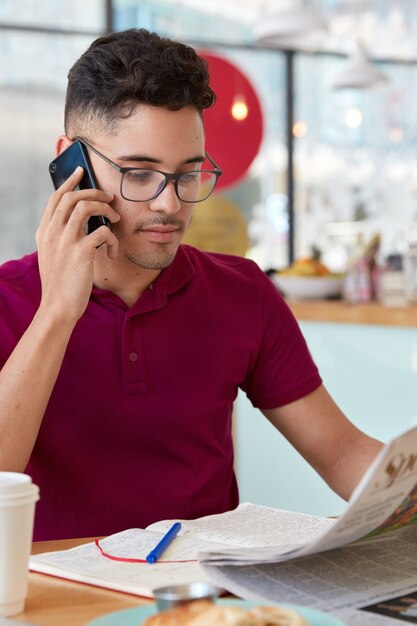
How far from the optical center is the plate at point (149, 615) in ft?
2.87

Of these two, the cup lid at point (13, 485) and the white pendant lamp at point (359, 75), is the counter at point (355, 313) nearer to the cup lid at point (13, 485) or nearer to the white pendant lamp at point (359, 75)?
the white pendant lamp at point (359, 75)

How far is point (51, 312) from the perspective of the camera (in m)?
1.43

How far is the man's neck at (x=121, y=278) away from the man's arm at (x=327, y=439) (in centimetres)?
30

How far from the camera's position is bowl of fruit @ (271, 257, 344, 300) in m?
3.89

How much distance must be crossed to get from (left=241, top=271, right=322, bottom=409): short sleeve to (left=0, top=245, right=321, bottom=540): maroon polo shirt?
1cm

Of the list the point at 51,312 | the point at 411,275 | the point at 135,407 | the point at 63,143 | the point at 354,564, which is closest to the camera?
the point at 354,564

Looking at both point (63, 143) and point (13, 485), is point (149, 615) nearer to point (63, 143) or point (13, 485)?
point (13, 485)

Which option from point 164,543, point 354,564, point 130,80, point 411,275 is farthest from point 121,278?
point 411,275

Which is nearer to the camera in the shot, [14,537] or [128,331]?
[14,537]

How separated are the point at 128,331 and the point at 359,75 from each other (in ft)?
14.9

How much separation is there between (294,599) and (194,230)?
11.5 feet

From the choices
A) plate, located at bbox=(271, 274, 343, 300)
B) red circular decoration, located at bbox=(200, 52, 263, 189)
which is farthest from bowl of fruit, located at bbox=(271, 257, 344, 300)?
red circular decoration, located at bbox=(200, 52, 263, 189)

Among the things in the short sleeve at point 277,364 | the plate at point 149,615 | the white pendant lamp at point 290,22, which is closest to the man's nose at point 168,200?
the short sleeve at point 277,364

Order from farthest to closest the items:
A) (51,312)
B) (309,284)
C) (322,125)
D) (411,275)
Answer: (322,125) → (309,284) → (411,275) → (51,312)
